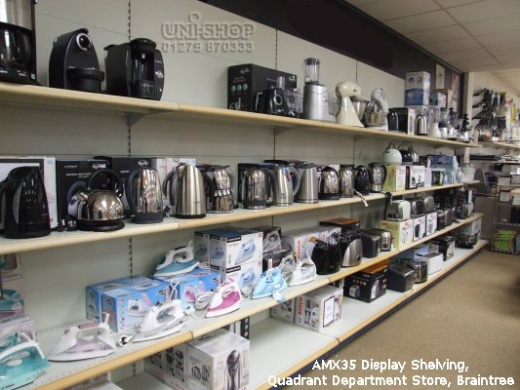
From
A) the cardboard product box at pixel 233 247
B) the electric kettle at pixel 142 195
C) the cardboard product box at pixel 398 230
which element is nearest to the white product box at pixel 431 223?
the cardboard product box at pixel 398 230

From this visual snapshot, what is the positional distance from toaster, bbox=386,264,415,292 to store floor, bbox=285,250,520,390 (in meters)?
0.20

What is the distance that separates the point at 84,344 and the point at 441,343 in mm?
2590

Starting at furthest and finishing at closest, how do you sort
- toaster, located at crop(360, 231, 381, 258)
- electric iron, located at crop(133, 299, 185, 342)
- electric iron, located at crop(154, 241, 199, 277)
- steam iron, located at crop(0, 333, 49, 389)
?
1. toaster, located at crop(360, 231, 381, 258)
2. electric iron, located at crop(154, 241, 199, 277)
3. electric iron, located at crop(133, 299, 185, 342)
4. steam iron, located at crop(0, 333, 49, 389)

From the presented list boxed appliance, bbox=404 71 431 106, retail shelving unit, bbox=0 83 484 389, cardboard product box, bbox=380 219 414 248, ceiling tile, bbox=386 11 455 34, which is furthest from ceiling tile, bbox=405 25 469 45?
retail shelving unit, bbox=0 83 484 389

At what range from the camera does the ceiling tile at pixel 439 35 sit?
4.16 meters

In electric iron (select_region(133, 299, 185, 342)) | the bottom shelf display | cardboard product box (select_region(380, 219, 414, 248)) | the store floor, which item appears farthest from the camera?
cardboard product box (select_region(380, 219, 414, 248))

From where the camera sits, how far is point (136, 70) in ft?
5.22

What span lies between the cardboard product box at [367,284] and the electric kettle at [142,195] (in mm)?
2262

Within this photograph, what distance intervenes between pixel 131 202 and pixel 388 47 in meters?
3.54

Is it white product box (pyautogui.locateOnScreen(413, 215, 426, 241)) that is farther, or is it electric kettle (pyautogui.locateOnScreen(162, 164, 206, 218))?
white product box (pyautogui.locateOnScreen(413, 215, 426, 241))

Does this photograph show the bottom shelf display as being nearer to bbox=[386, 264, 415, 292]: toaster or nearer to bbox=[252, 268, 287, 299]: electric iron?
bbox=[386, 264, 415, 292]: toaster

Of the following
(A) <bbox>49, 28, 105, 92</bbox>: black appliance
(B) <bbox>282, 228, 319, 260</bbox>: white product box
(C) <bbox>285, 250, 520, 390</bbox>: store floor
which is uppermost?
(A) <bbox>49, 28, 105, 92</bbox>: black appliance

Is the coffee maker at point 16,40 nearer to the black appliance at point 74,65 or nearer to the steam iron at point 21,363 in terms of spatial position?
the black appliance at point 74,65

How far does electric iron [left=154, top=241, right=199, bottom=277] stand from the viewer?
6.57 feet
